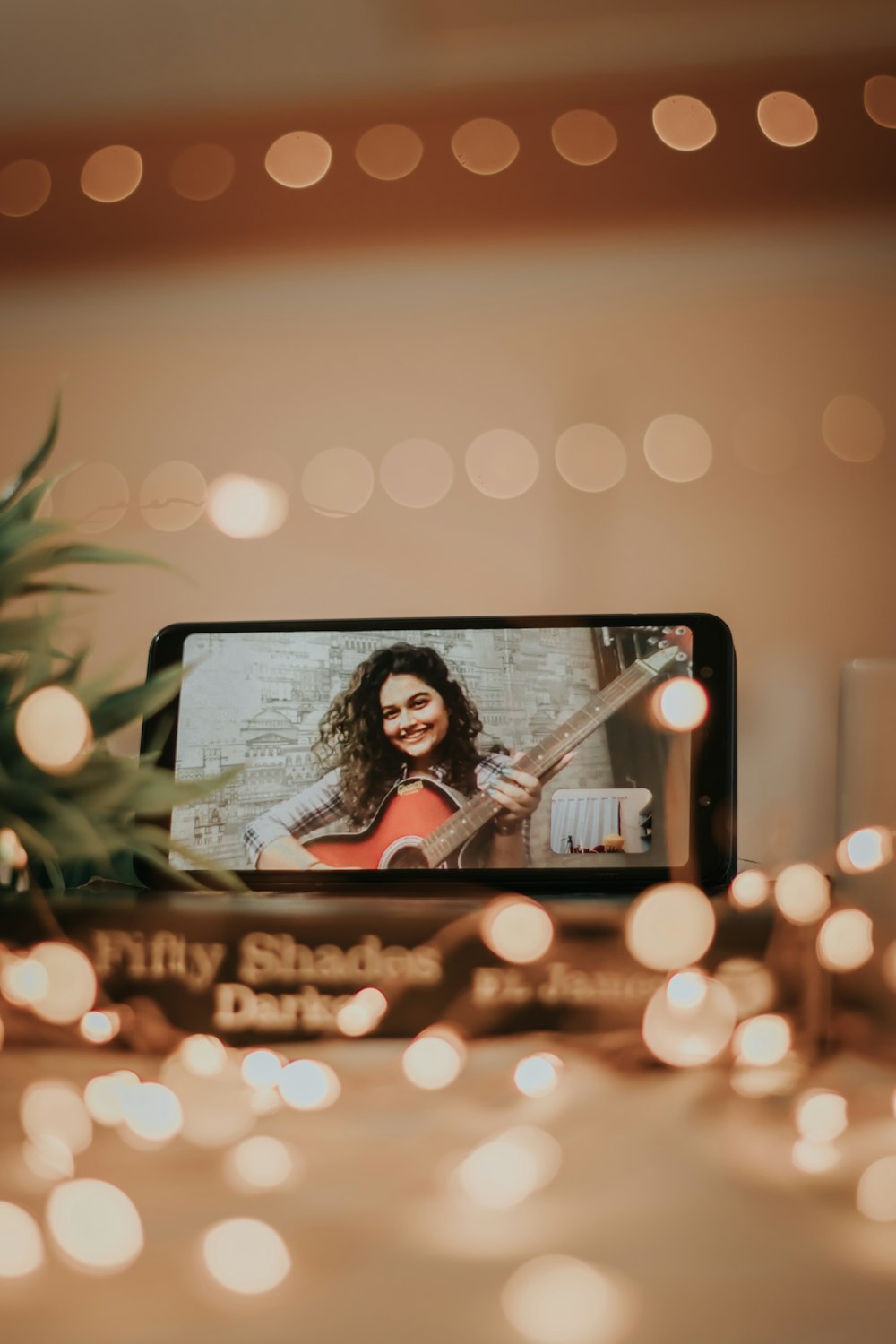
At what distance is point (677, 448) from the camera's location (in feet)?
1.98

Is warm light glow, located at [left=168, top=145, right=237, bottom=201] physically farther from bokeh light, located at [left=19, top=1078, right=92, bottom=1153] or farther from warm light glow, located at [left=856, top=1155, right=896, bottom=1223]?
warm light glow, located at [left=856, top=1155, right=896, bottom=1223]

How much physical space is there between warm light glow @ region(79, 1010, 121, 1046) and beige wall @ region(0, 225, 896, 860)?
0.28 meters

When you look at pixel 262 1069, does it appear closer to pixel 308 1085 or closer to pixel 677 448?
pixel 308 1085

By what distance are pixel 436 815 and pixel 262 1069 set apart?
0.51 feet

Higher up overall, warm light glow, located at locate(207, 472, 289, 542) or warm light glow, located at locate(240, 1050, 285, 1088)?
warm light glow, located at locate(207, 472, 289, 542)

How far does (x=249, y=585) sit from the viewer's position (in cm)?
62

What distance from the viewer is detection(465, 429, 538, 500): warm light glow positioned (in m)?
0.61

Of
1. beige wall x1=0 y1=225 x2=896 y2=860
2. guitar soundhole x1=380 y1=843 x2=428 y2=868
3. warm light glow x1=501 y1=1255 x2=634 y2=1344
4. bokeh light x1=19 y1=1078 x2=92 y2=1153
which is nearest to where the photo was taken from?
warm light glow x1=501 y1=1255 x2=634 y2=1344

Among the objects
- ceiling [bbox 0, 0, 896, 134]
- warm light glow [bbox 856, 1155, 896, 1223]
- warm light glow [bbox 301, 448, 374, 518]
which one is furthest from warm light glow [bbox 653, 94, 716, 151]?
warm light glow [bbox 856, 1155, 896, 1223]

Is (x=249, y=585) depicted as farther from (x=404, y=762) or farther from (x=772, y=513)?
(x=772, y=513)

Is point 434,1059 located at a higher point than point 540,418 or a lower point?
lower

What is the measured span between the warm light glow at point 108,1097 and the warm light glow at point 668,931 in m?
0.23

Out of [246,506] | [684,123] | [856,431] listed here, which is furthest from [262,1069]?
[684,123]

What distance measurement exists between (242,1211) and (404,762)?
Result: 0.81 feet
